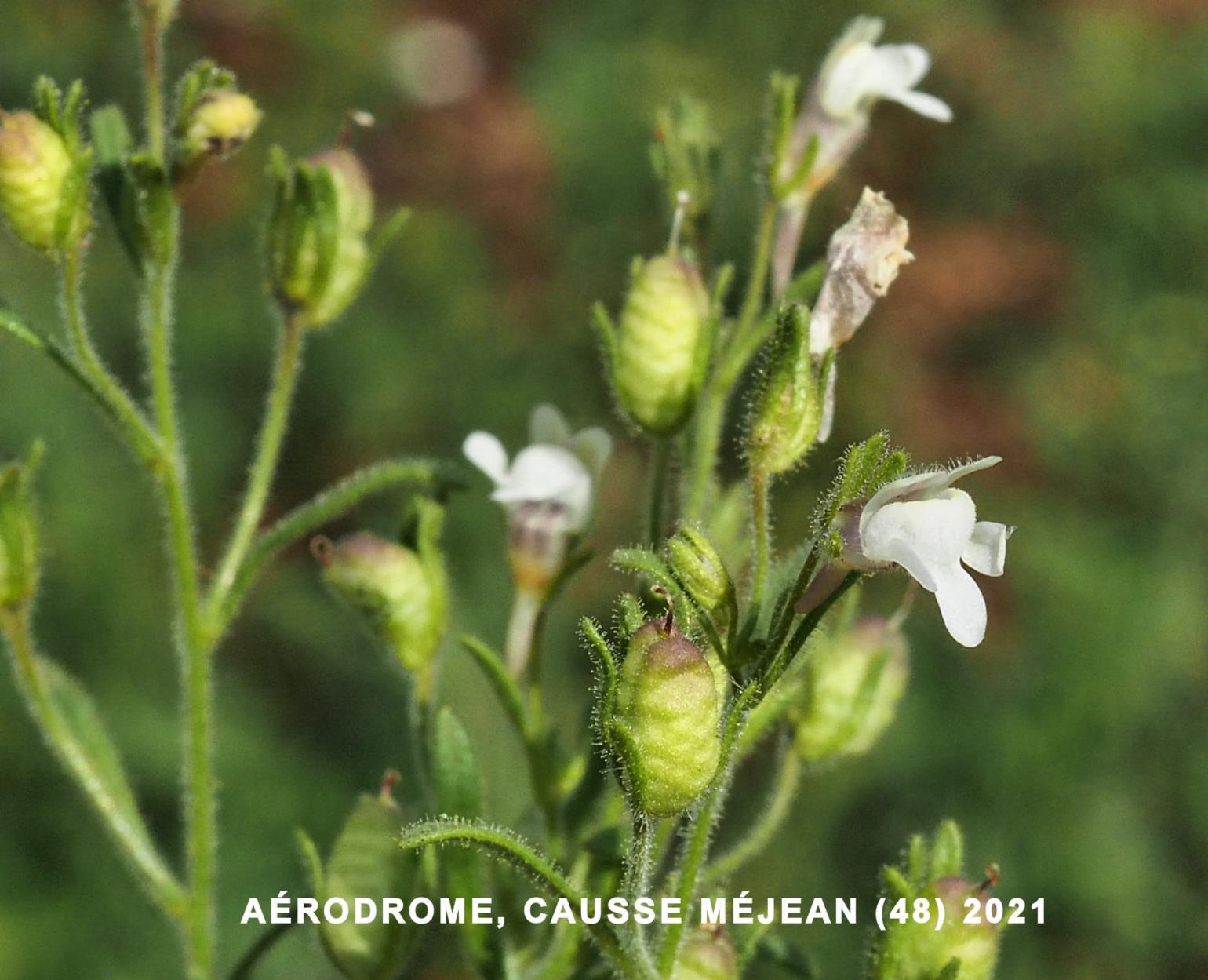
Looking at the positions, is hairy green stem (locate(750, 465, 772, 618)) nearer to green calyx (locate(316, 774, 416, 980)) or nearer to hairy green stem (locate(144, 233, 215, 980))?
green calyx (locate(316, 774, 416, 980))

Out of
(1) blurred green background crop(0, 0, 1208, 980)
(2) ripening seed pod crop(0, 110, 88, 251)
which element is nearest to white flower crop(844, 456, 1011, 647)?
(2) ripening seed pod crop(0, 110, 88, 251)

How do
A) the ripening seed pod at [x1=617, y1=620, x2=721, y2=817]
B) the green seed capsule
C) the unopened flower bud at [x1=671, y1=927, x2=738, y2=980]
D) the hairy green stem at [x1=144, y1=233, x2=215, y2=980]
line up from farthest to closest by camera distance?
1. the hairy green stem at [x1=144, y1=233, x2=215, y2=980]
2. the green seed capsule
3. the unopened flower bud at [x1=671, y1=927, x2=738, y2=980]
4. the ripening seed pod at [x1=617, y1=620, x2=721, y2=817]

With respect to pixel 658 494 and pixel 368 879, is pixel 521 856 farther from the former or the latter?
pixel 658 494

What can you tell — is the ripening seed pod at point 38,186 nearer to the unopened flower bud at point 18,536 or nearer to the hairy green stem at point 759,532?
the unopened flower bud at point 18,536

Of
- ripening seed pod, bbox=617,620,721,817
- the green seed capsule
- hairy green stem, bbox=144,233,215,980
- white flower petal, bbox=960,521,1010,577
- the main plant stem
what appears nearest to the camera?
ripening seed pod, bbox=617,620,721,817

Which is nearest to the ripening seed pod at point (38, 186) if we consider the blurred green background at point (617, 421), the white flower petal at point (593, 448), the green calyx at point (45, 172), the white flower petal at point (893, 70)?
the green calyx at point (45, 172)

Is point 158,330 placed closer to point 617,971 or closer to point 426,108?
point 617,971

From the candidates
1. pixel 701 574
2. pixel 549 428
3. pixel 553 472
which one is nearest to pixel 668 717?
pixel 701 574

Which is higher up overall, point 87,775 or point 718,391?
point 718,391
